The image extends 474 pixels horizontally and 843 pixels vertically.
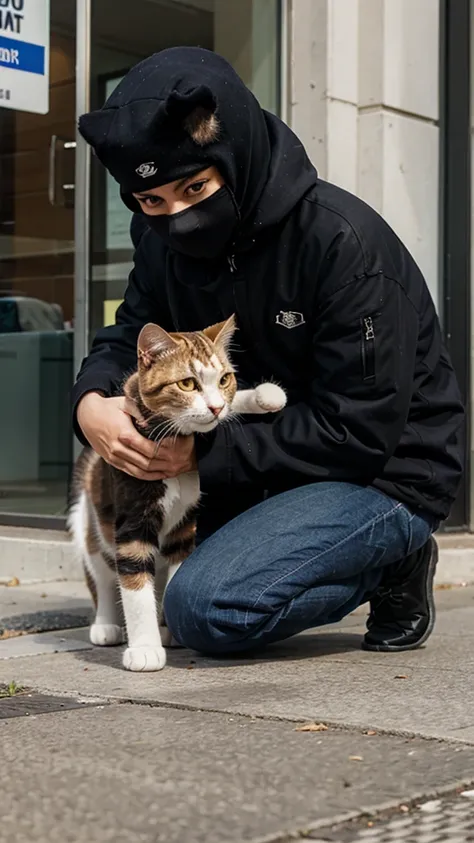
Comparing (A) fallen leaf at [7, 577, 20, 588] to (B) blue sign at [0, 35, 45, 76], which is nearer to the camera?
(A) fallen leaf at [7, 577, 20, 588]

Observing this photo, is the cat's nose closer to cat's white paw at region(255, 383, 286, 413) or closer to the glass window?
cat's white paw at region(255, 383, 286, 413)

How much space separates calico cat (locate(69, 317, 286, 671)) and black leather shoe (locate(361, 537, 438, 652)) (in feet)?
1.96

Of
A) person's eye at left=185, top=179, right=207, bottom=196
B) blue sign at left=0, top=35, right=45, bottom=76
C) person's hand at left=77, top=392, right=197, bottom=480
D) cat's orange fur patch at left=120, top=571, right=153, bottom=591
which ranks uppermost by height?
blue sign at left=0, top=35, right=45, bottom=76

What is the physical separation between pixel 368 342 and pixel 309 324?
206mm

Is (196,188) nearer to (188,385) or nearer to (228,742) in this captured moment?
(188,385)

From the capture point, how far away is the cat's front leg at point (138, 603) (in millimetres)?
3283

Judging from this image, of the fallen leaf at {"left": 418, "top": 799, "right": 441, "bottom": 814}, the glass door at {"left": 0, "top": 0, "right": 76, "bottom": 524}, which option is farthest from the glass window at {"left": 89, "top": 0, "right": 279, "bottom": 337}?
the fallen leaf at {"left": 418, "top": 799, "right": 441, "bottom": 814}

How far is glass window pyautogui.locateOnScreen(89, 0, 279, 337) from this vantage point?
5898 millimetres

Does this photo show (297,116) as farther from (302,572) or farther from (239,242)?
(302,572)

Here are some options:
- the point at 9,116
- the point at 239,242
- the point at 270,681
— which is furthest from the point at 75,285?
the point at 270,681

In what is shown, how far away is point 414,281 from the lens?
351 centimetres

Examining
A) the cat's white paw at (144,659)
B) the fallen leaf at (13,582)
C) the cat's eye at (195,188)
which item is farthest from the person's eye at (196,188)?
the fallen leaf at (13,582)

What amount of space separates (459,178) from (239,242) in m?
2.96

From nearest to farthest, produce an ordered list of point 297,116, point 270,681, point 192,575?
point 270,681, point 192,575, point 297,116
